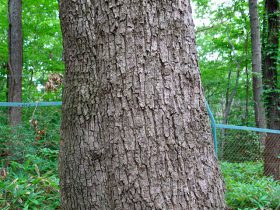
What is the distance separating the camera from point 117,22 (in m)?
1.61

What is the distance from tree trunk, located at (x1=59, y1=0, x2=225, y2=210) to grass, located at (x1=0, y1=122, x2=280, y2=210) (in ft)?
4.76

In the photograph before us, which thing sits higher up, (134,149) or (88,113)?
(88,113)

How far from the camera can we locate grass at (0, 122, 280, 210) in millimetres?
2945

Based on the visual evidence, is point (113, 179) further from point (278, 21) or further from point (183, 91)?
point (278, 21)

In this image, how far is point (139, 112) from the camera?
1582 millimetres

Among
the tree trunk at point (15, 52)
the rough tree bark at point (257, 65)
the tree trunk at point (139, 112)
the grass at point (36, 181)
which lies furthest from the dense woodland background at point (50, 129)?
the tree trunk at point (139, 112)

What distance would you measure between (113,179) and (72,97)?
1.66 ft

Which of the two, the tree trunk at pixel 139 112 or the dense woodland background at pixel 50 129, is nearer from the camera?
the tree trunk at pixel 139 112

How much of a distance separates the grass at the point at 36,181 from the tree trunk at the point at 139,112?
145 centimetres

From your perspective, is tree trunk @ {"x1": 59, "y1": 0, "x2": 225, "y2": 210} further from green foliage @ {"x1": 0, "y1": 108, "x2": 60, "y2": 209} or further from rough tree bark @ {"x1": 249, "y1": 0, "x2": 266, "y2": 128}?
rough tree bark @ {"x1": 249, "y1": 0, "x2": 266, "y2": 128}

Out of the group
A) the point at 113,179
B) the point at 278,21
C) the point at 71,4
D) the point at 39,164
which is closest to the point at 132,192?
A: the point at 113,179

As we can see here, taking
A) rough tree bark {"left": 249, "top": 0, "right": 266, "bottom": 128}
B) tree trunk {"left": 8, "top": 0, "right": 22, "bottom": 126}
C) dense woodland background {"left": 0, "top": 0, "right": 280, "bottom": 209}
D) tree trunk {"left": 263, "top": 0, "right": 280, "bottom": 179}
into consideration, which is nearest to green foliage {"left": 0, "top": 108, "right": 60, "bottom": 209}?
dense woodland background {"left": 0, "top": 0, "right": 280, "bottom": 209}

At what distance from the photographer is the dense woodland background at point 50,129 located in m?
3.27

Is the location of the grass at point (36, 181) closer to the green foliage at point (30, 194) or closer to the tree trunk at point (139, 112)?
the green foliage at point (30, 194)
